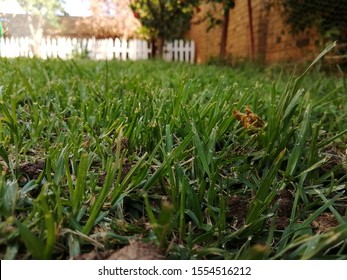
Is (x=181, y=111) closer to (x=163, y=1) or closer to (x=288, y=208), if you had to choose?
(x=288, y=208)

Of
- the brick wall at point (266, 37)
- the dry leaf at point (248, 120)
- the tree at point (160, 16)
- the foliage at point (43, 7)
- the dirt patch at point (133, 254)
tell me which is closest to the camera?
the dirt patch at point (133, 254)

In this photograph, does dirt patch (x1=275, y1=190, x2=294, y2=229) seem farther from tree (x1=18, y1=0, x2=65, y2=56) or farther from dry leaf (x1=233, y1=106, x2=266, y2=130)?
tree (x1=18, y1=0, x2=65, y2=56)

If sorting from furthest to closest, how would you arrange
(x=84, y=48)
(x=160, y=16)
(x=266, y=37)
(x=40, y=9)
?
(x=160, y=16) < (x=266, y=37) < (x=84, y=48) < (x=40, y=9)

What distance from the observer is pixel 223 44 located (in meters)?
6.79

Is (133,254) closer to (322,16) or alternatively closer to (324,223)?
(324,223)

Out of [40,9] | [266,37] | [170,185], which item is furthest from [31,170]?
[266,37]

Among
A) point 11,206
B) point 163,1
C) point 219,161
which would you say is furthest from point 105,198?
point 163,1

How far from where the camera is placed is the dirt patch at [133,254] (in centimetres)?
57

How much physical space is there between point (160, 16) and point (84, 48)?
1.46 meters

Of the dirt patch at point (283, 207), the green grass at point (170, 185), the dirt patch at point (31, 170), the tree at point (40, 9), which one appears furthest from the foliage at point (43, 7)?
the dirt patch at point (283, 207)

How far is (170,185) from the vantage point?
31.2 inches

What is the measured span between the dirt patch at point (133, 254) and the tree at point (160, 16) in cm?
453

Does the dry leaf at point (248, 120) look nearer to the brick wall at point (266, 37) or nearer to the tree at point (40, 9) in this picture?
the tree at point (40, 9)
